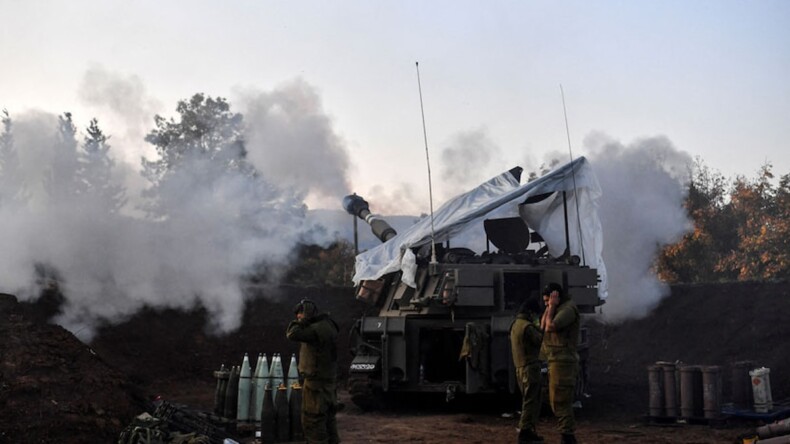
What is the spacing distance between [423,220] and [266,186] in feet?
24.2

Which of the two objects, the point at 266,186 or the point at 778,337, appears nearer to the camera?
the point at 778,337

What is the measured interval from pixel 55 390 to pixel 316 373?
322 centimetres

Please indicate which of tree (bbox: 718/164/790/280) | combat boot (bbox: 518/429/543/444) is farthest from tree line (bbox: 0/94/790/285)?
combat boot (bbox: 518/429/543/444)

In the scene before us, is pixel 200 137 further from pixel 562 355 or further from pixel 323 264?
pixel 562 355

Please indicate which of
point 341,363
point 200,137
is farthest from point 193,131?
point 341,363

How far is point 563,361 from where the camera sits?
10227mm

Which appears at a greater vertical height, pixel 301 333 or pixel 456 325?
pixel 456 325

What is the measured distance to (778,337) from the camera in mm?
Result: 17375

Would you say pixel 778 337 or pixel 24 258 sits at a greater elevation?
pixel 24 258

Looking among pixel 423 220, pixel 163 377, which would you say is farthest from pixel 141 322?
pixel 423 220

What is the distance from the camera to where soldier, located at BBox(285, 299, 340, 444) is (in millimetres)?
9742

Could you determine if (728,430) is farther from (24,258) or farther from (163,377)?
(24,258)

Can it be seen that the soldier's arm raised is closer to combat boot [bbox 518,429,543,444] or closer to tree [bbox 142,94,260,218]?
combat boot [bbox 518,429,543,444]

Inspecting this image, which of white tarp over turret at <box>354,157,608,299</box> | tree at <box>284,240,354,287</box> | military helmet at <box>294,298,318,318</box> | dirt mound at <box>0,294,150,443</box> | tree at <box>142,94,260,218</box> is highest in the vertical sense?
tree at <box>142,94,260,218</box>
